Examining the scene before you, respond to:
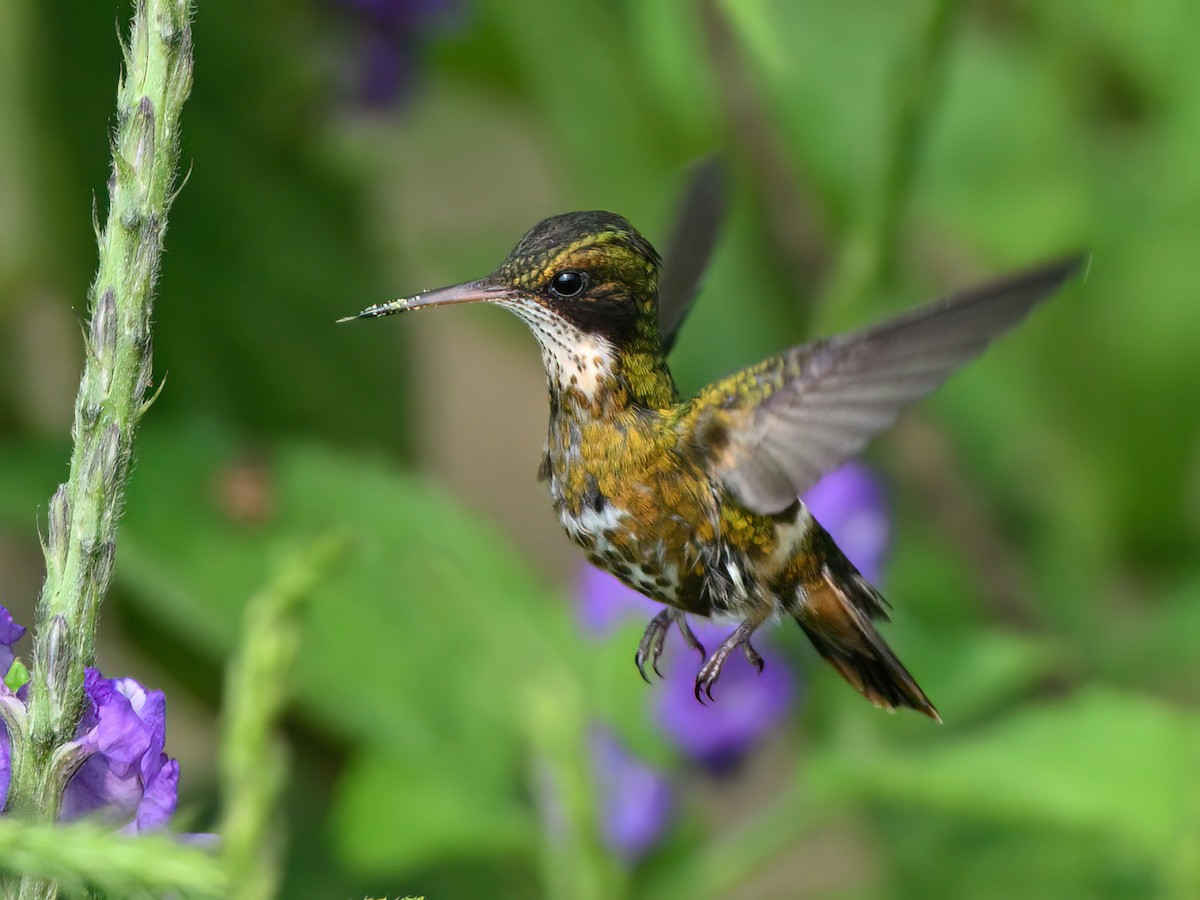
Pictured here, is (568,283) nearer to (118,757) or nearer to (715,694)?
(118,757)

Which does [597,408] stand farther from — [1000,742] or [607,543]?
[1000,742]

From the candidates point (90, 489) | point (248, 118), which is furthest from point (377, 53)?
point (90, 489)

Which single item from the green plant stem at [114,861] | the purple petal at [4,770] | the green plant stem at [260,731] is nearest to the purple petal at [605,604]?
the green plant stem at [260,731]

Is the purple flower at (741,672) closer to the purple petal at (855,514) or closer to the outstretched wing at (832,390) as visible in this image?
the purple petal at (855,514)

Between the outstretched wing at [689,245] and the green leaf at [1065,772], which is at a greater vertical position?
the outstretched wing at [689,245]

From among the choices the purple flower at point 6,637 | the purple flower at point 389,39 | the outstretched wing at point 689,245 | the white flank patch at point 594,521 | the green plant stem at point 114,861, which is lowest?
the green plant stem at point 114,861

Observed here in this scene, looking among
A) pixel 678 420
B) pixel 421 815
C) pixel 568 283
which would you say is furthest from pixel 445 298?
pixel 421 815

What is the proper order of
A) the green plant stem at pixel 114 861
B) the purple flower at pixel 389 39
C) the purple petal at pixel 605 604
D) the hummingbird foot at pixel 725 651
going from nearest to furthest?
the green plant stem at pixel 114 861
the hummingbird foot at pixel 725 651
the purple petal at pixel 605 604
the purple flower at pixel 389 39
